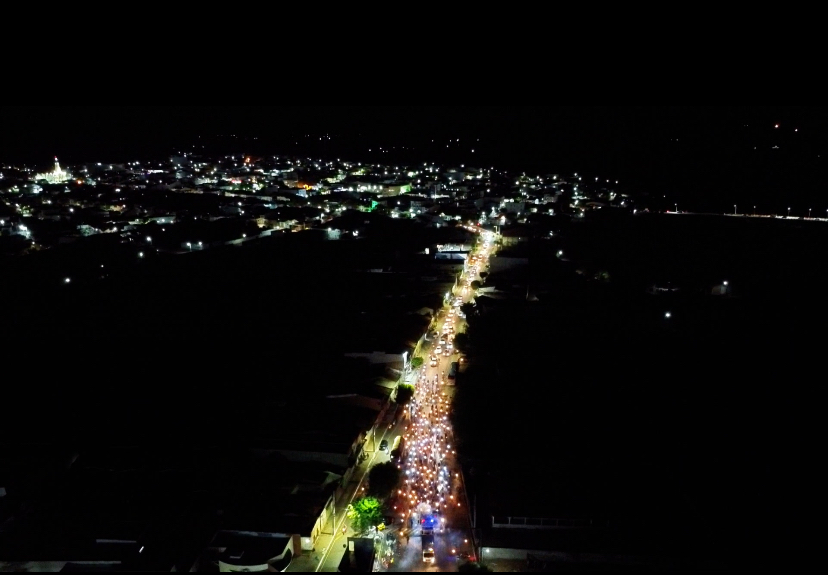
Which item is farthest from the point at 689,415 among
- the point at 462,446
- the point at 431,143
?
the point at 431,143

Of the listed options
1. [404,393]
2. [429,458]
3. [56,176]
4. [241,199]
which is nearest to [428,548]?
[429,458]

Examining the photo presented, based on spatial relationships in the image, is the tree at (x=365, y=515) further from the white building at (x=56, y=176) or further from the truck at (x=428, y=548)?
the white building at (x=56, y=176)

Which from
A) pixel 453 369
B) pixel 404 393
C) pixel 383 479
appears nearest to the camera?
pixel 383 479

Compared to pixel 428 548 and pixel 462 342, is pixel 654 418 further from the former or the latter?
pixel 428 548

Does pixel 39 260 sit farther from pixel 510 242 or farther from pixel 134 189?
pixel 134 189

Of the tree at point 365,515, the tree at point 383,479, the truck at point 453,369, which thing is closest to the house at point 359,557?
the tree at point 365,515

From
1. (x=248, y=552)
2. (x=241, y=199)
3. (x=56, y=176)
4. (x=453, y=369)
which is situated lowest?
(x=56, y=176)
